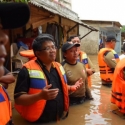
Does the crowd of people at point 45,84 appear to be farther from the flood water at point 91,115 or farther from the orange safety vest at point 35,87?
the flood water at point 91,115

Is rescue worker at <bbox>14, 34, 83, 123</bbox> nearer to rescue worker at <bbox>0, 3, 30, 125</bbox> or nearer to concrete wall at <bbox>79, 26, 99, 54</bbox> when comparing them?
rescue worker at <bbox>0, 3, 30, 125</bbox>

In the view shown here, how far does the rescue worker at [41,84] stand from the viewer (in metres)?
3.38

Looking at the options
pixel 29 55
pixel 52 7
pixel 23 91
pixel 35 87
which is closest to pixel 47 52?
pixel 35 87

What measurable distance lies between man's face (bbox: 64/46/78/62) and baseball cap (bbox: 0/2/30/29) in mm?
3223

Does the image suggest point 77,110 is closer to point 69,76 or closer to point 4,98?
point 69,76

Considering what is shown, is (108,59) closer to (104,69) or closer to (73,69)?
(104,69)

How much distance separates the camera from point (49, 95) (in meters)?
2.79

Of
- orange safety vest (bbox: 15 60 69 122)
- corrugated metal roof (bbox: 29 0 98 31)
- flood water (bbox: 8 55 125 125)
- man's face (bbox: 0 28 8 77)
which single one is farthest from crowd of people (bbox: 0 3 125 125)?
corrugated metal roof (bbox: 29 0 98 31)

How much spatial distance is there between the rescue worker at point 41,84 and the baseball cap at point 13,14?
192 centimetres

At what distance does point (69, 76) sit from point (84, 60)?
1271 millimetres

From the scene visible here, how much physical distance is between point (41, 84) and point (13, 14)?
7.24 ft

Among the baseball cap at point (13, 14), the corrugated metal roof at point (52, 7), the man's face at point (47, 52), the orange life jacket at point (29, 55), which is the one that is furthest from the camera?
the corrugated metal roof at point (52, 7)

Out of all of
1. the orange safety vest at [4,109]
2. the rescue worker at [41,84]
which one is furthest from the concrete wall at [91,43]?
the orange safety vest at [4,109]

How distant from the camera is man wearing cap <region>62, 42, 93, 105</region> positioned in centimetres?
456
